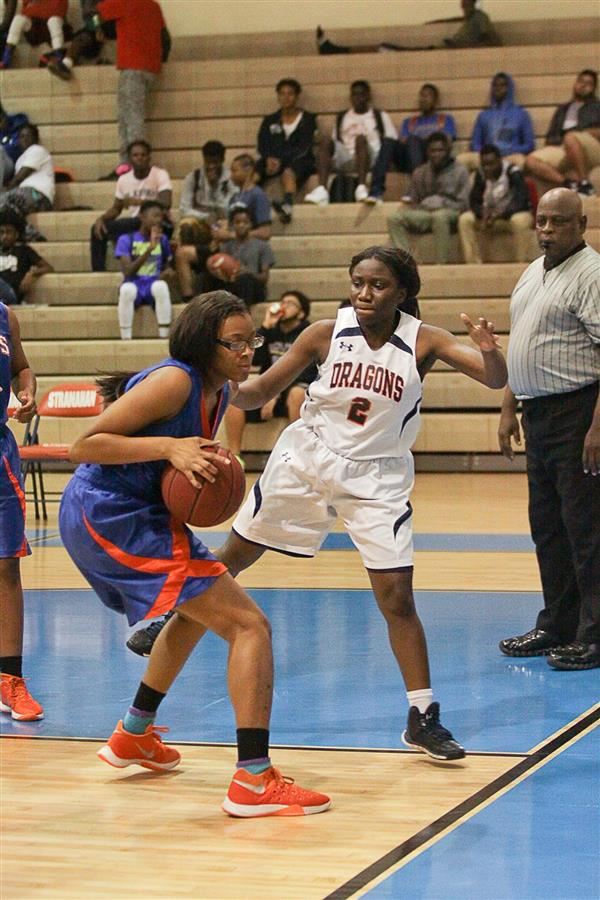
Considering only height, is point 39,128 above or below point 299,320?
above

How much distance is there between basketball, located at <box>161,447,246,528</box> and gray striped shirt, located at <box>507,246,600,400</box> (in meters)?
2.17

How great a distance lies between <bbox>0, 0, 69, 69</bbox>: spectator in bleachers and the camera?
55.2ft

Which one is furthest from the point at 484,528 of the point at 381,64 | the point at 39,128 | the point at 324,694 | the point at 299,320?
the point at 39,128

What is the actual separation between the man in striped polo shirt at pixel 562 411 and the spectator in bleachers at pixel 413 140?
30.1 feet

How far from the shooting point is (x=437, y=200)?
14.3 m

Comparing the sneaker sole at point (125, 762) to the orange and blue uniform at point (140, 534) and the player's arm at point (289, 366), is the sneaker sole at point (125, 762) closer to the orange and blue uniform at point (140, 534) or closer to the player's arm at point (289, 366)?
the orange and blue uniform at point (140, 534)

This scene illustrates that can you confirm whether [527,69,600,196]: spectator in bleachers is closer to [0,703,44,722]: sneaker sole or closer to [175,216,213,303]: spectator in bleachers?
[175,216,213,303]: spectator in bleachers

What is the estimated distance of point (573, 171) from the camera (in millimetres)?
14461

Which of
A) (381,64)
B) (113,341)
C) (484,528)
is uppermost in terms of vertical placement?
(381,64)

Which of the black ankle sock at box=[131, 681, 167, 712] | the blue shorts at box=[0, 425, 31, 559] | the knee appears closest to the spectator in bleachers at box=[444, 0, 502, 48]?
the blue shorts at box=[0, 425, 31, 559]

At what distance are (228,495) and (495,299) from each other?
10.4m

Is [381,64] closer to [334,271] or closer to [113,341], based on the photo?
[334,271]

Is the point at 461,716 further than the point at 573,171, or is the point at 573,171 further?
the point at 573,171

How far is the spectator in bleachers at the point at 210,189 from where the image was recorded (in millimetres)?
14852
